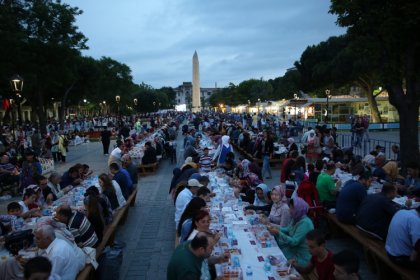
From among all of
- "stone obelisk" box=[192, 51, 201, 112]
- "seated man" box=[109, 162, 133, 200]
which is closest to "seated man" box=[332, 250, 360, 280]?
"seated man" box=[109, 162, 133, 200]

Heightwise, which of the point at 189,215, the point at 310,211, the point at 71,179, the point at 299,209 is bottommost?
the point at 310,211

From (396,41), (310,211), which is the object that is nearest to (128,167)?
(310,211)

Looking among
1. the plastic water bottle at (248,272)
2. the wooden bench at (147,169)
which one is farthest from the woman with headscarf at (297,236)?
the wooden bench at (147,169)

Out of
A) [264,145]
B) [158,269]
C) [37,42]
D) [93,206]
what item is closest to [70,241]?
[93,206]

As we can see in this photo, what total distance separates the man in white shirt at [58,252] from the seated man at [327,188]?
523 cm

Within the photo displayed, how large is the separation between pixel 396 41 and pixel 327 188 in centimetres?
598

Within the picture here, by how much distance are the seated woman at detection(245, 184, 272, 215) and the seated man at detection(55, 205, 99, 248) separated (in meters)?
2.91

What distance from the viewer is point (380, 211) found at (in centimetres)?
593

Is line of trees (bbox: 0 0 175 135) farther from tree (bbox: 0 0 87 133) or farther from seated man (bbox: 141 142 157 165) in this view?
seated man (bbox: 141 142 157 165)

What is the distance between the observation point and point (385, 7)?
37.8 feet

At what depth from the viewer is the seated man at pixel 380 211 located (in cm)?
587

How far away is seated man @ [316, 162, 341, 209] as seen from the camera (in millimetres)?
7938

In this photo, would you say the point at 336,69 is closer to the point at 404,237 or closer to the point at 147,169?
the point at 147,169

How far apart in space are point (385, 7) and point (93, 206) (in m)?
10.3
